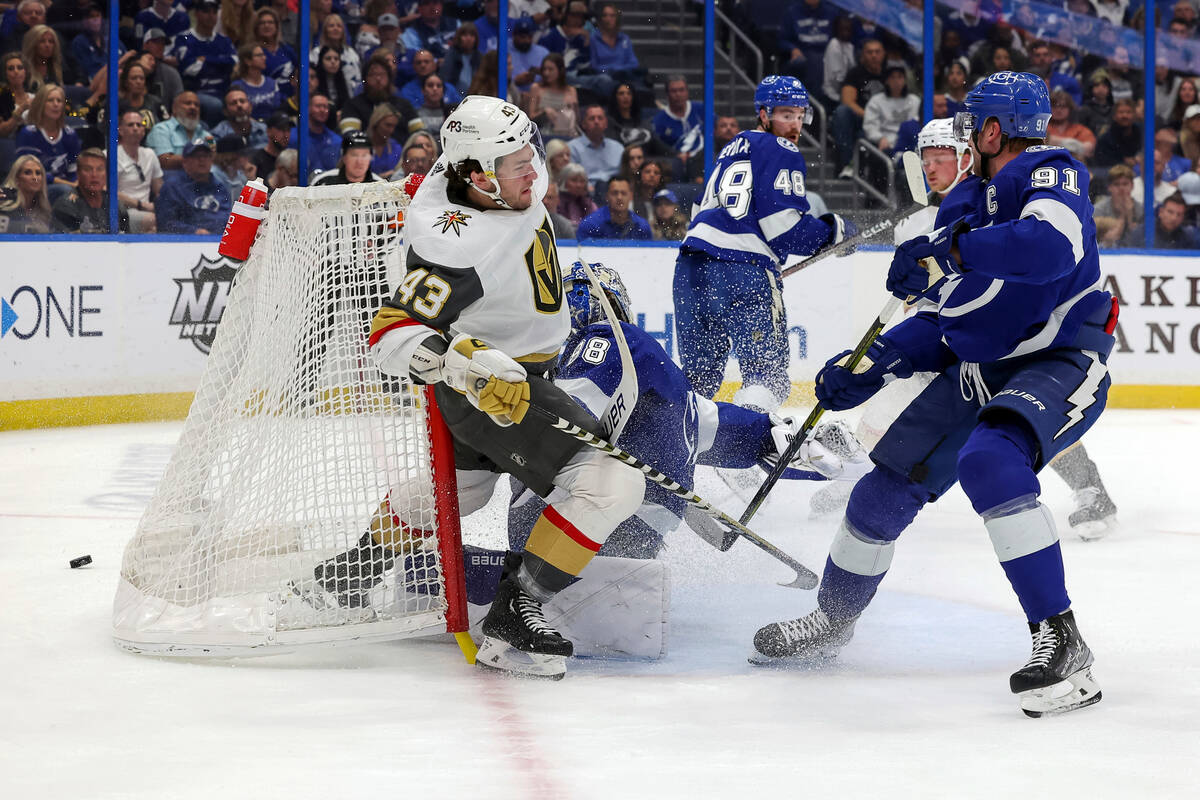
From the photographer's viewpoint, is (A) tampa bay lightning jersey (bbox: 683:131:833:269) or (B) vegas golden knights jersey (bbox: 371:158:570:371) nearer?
(B) vegas golden knights jersey (bbox: 371:158:570:371)

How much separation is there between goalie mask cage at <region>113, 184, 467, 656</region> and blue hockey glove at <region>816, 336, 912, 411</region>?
72 cm

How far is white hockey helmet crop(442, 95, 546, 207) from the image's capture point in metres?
2.54

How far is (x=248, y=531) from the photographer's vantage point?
8.84 ft

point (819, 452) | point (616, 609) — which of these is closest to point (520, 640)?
point (616, 609)

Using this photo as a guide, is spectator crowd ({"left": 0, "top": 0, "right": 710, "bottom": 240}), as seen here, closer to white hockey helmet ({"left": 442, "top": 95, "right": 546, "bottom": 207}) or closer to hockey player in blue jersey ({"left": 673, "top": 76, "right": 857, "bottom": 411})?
hockey player in blue jersey ({"left": 673, "top": 76, "right": 857, "bottom": 411})

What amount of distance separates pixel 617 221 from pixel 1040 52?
8.91 ft

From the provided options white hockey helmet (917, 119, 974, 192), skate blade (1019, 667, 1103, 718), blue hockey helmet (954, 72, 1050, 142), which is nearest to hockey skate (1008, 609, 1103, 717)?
skate blade (1019, 667, 1103, 718)

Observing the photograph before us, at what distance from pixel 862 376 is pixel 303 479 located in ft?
3.45

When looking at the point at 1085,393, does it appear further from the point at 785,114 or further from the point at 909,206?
the point at 785,114

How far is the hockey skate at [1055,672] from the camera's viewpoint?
2.23 metres

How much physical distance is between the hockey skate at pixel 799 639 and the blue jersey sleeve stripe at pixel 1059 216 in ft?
2.64

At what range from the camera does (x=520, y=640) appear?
2.49 metres

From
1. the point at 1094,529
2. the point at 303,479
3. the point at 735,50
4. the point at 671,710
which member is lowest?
the point at 1094,529

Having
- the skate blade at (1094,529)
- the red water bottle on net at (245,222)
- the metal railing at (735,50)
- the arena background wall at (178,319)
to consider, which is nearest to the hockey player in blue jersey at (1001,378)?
the red water bottle on net at (245,222)
